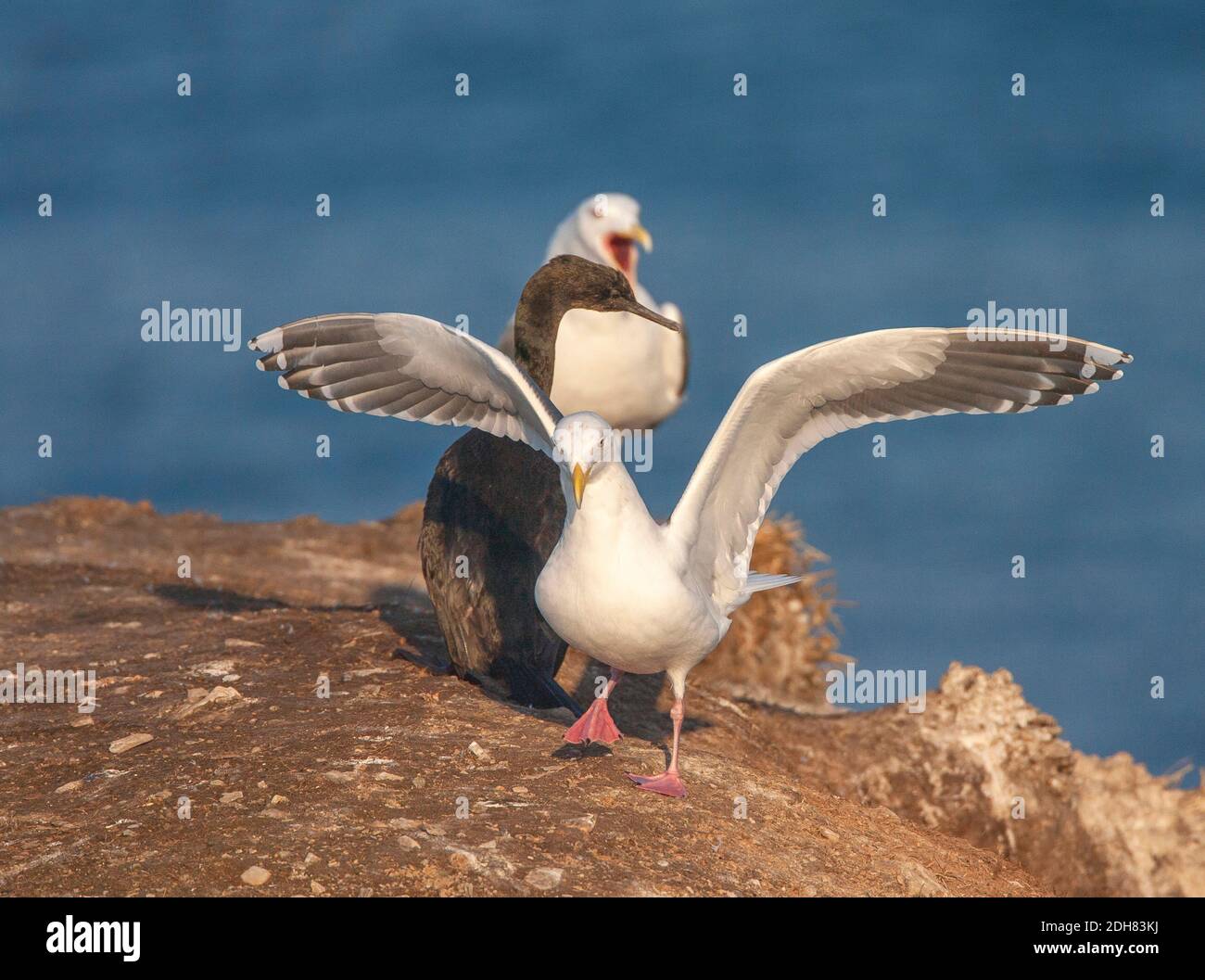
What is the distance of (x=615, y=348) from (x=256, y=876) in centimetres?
925

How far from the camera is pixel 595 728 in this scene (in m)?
6.75

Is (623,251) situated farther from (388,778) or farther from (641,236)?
(388,778)

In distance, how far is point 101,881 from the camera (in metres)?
5.35

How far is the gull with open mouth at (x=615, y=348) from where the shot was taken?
13.9 meters

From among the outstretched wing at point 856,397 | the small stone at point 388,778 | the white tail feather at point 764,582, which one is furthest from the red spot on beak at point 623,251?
the small stone at point 388,778

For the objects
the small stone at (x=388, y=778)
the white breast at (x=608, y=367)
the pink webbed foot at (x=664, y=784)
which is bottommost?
the pink webbed foot at (x=664, y=784)

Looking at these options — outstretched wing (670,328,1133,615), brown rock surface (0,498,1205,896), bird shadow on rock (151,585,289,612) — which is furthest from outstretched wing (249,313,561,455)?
bird shadow on rock (151,585,289,612)

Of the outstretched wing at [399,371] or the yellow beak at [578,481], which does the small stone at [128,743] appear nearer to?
the outstretched wing at [399,371]

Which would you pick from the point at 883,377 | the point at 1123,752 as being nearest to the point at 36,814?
the point at 883,377

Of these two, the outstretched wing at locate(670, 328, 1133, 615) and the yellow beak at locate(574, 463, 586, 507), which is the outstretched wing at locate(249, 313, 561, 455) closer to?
the outstretched wing at locate(670, 328, 1133, 615)

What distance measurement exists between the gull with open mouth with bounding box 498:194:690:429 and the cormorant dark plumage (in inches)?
187

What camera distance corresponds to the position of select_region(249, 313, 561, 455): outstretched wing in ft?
22.8

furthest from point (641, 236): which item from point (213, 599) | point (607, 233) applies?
point (213, 599)
